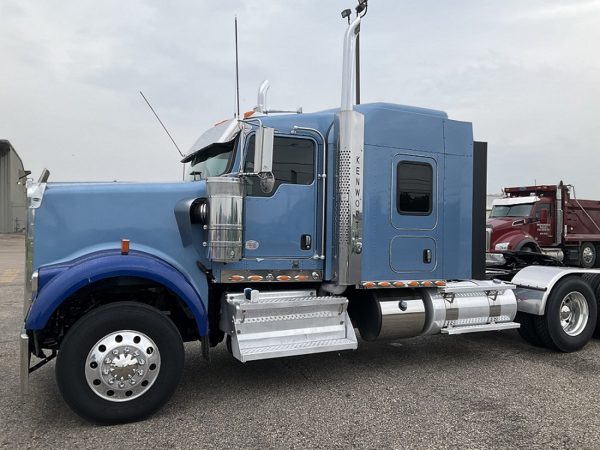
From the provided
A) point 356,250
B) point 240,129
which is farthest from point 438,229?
point 240,129

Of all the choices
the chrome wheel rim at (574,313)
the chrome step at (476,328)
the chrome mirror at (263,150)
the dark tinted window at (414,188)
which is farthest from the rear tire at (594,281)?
the chrome mirror at (263,150)

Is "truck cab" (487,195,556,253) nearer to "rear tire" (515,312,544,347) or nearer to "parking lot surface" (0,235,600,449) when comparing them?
"rear tire" (515,312,544,347)

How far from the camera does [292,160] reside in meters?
4.98

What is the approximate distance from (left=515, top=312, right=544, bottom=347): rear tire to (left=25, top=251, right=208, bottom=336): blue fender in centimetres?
428

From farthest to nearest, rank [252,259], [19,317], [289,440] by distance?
[19,317], [252,259], [289,440]

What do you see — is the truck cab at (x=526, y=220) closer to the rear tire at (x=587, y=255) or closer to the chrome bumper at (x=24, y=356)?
the rear tire at (x=587, y=255)

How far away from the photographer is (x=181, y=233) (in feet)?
→ 15.1

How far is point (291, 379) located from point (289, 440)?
58.1 inches

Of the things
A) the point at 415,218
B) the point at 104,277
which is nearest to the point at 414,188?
the point at 415,218

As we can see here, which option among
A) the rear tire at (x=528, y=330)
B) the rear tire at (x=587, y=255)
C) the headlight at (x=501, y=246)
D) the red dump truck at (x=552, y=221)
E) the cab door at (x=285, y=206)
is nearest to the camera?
the cab door at (x=285, y=206)

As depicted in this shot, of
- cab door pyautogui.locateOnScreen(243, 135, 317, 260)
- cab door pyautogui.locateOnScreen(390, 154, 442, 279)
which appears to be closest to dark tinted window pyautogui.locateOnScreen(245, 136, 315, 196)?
cab door pyautogui.locateOnScreen(243, 135, 317, 260)

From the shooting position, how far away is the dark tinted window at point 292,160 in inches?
193

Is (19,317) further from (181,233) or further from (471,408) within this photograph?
(471,408)

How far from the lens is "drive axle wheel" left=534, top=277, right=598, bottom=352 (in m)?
6.28
